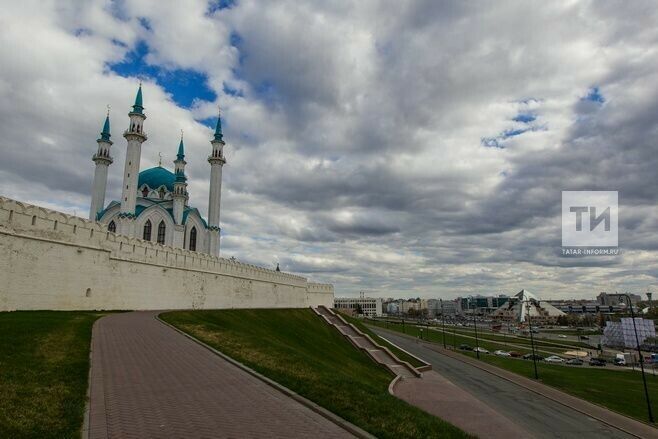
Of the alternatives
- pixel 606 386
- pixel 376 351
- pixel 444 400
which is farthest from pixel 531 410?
pixel 606 386

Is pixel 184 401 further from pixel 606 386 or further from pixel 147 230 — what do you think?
pixel 147 230

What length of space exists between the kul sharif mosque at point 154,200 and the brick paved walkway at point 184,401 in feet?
131

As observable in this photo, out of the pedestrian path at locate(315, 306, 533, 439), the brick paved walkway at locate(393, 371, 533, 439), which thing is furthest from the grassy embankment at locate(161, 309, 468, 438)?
the pedestrian path at locate(315, 306, 533, 439)

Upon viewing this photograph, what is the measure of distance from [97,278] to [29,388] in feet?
72.9

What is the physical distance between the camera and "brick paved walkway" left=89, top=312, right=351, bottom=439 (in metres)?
7.23

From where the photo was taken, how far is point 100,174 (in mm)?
54219

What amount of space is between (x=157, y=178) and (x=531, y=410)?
57380 mm

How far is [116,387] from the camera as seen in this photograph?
936 cm

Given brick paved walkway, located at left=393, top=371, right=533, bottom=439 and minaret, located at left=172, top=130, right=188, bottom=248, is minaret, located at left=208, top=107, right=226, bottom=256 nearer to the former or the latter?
minaret, located at left=172, top=130, right=188, bottom=248

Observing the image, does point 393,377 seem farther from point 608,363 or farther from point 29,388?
point 608,363

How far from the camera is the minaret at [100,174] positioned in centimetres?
5356

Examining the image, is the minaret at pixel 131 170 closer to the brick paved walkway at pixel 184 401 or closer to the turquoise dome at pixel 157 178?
the turquoise dome at pixel 157 178

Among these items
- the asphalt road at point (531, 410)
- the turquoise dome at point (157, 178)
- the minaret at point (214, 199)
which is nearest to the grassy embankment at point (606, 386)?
the asphalt road at point (531, 410)

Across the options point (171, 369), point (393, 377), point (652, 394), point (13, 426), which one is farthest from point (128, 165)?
point (652, 394)
